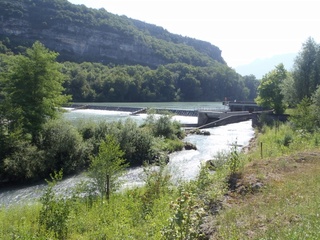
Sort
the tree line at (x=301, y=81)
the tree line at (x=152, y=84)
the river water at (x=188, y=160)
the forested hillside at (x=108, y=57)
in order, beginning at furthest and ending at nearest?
the forested hillside at (x=108, y=57) → the tree line at (x=152, y=84) → the tree line at (x=301, y=81) → the river water at (x=188, y=160)

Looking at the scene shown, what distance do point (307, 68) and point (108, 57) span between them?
13905cm

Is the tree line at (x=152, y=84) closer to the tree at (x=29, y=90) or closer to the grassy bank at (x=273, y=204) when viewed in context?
the tree at (x=29, y=90)

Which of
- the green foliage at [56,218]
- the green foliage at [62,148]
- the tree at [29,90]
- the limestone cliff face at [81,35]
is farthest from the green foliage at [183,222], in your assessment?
the limestone cliff face at [81,35]

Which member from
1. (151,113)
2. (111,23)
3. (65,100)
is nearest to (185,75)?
(111,23)

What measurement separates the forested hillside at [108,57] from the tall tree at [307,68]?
69215 millimetres

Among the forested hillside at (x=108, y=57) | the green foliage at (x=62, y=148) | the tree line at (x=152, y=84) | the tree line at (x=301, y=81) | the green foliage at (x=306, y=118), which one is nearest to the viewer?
the green foliage at (x=62, y=148)

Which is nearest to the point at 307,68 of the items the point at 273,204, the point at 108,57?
the point at 273,204

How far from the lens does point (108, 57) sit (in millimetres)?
166875

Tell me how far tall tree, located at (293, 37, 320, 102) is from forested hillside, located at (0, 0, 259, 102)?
227 ft

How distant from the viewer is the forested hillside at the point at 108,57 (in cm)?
10475

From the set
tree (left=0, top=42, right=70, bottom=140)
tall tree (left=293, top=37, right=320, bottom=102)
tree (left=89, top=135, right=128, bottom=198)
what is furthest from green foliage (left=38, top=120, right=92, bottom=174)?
tall tree (left=293, top=37, right=320, bottom=102)

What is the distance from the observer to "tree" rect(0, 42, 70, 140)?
20156 millimetres

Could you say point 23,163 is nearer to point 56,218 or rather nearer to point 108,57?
point 56,218

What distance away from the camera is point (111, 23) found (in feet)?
582
